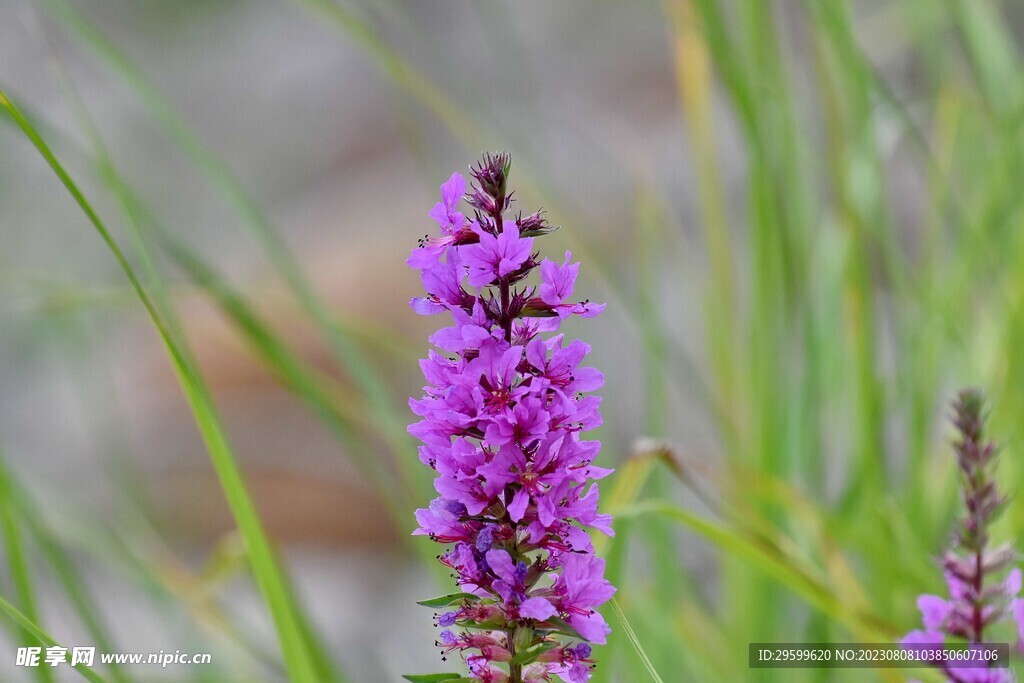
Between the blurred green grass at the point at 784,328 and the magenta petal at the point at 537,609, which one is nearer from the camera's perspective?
the magenta petal at the point at 537,609

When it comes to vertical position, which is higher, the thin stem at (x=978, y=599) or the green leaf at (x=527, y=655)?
the thin stem at (x=978, y=599)

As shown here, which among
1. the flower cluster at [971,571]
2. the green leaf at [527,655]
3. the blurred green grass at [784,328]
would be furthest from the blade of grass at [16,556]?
the flower cluster at [971,571]

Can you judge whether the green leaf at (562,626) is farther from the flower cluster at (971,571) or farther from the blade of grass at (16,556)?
the blade of grass at (16,556)

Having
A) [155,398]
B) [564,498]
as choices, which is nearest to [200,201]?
[155,398]

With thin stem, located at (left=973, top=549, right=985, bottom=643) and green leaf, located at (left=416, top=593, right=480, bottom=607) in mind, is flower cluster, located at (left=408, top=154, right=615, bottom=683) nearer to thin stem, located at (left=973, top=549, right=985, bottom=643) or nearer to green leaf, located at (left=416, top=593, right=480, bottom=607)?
green leaf, located at (left=416, top=593, right=480, bottom=607)

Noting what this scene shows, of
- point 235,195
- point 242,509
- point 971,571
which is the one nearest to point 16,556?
point 242,509

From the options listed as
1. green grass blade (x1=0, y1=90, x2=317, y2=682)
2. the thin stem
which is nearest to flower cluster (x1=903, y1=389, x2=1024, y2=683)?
the thin stem

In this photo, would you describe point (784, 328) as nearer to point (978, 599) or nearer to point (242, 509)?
point (978, 599)

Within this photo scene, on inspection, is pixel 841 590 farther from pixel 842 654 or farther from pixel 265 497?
pixel 265 497
